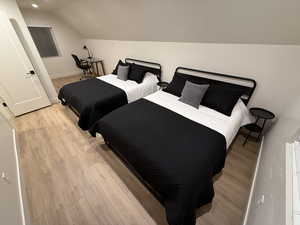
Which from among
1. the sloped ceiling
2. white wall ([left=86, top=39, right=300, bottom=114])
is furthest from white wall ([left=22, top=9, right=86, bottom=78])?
white wall ([left=86, top=39, right=300, bottom=114])

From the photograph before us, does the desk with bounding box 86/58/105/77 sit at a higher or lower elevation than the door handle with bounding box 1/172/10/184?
higher

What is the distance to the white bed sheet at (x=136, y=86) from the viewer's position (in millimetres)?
2730

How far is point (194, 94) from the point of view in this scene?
2.02m

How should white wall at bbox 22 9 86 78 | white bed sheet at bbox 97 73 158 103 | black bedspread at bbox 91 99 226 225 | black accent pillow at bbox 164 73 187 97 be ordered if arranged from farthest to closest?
white wall at bbox 22 9 86 78, white bed sheet at bbox 97 73 158 103, black accent pillow at bbox 164 73 187 97, black bedspread at bbox 91 99 226 225

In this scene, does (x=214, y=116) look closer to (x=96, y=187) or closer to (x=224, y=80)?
(x=224, y=80)

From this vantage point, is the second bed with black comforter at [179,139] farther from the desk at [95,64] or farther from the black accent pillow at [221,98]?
the desk at [95,64]

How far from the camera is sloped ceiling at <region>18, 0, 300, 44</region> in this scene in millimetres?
1346

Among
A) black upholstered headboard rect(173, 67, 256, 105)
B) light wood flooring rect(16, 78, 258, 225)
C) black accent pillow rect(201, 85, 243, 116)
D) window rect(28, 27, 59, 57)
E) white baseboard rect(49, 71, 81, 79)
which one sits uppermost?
window rect(28, 27, 59, 57)

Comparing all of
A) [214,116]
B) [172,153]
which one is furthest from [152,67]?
[172,153]

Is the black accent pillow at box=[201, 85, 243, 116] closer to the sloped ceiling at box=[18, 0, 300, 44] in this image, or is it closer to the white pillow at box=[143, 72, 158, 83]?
the sloped ceiling at box=[18, 0, 300, 44]

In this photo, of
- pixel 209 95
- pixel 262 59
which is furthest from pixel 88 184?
→ pixel 262 59

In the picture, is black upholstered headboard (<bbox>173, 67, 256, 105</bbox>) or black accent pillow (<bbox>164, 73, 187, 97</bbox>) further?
black accent pillow (<bbox>164, 73, 187, 97</bbox>)

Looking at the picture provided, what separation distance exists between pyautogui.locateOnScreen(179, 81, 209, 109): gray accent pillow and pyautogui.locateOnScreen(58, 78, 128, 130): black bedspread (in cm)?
122

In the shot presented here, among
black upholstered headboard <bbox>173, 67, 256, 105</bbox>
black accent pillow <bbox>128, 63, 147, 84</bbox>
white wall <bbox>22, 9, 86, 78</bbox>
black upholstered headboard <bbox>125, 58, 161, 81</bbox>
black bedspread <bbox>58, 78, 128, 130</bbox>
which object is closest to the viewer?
black upholstered headboard <bbox>173, 67, 256, 105</bbox>
